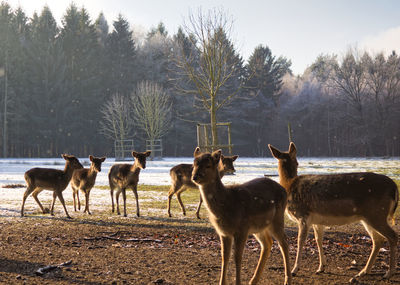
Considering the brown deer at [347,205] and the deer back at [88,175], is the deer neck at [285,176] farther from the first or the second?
the deer back at [88,175]

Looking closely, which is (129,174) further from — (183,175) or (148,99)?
(148,99)

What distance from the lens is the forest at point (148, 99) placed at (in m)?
45.6

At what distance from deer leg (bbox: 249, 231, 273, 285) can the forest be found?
37298mm

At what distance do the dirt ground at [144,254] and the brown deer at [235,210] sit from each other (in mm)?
722

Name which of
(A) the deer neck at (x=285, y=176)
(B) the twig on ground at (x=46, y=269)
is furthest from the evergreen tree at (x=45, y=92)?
(A) the deer neck at (x=285, y=176)

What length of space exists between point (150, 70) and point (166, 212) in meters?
47.7

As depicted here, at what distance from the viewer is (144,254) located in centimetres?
629

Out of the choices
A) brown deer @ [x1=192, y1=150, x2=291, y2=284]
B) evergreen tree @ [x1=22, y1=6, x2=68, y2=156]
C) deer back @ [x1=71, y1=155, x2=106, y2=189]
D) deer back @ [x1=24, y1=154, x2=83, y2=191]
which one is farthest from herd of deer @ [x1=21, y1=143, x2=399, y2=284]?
evergreen tree @ [x1=22, y1=6, x2=68, y2=156]

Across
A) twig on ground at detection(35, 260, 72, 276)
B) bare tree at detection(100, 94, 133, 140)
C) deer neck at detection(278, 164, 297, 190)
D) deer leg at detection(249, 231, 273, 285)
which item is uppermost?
bare tree at detection(100, 94, 133, 140)

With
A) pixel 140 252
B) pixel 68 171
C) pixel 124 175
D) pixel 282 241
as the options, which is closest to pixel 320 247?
pixel 282 241

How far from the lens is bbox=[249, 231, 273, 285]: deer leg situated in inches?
188

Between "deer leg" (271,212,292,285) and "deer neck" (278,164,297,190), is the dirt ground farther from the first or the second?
"deer neck" (278,164,297,190)

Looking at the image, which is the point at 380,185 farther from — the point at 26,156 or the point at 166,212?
the point at 26,156

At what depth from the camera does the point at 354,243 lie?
7.07 m
